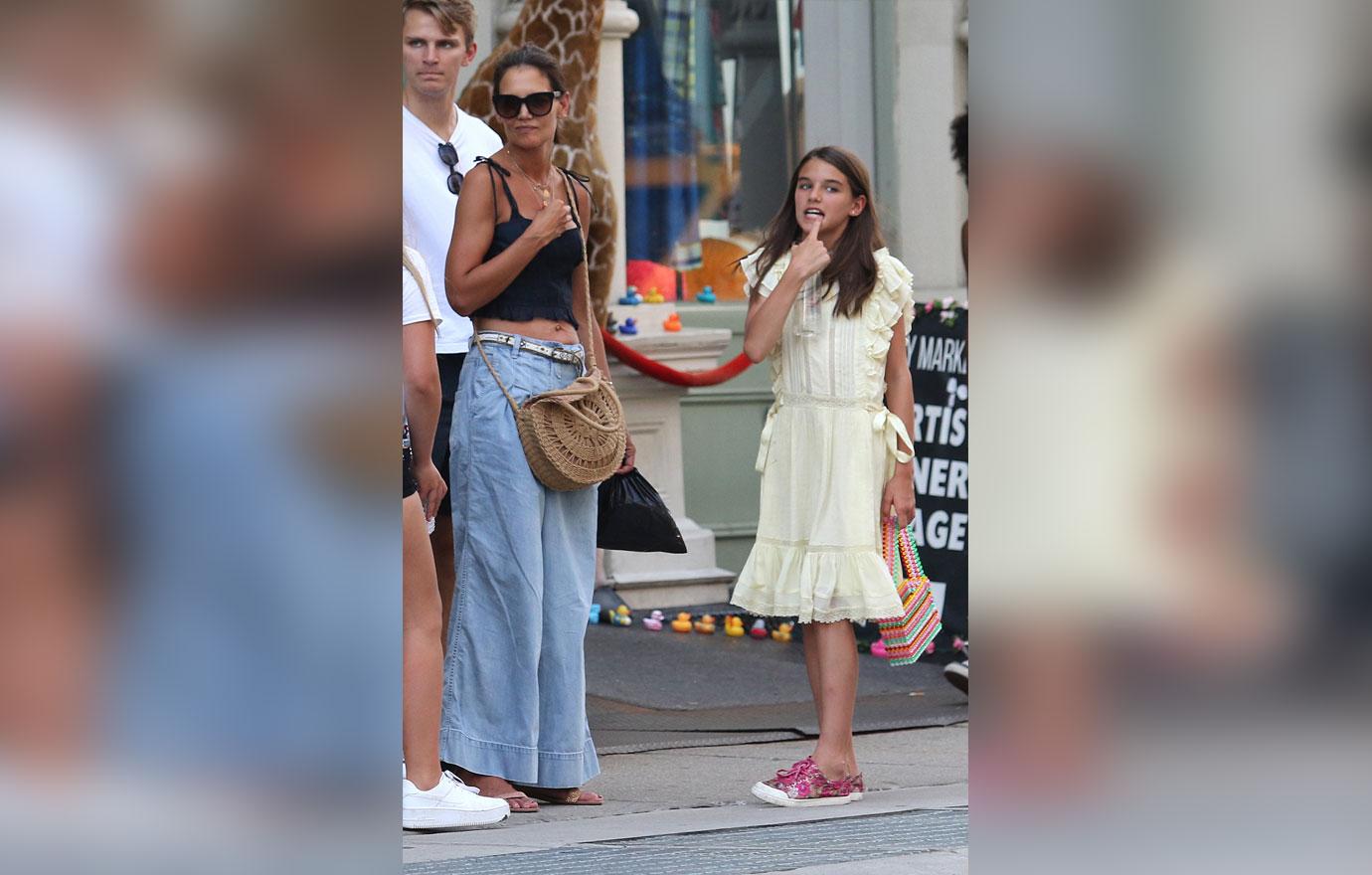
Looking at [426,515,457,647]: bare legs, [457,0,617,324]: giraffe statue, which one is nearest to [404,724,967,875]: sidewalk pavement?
[426,515,457,647]: bare legs

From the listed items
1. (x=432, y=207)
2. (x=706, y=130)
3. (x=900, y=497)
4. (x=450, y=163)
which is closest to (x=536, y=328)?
(x=432, y=207)

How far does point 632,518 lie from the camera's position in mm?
5656

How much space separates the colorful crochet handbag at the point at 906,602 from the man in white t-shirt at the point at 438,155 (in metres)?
1.32

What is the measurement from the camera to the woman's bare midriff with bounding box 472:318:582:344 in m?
5.34

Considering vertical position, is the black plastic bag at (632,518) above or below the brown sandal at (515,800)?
above

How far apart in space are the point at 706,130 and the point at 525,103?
17.0 ft

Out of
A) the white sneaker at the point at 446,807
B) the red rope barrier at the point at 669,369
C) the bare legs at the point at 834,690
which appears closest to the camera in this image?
the white sneaker at the point at 446,807

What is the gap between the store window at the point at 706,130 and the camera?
10195 millimetres

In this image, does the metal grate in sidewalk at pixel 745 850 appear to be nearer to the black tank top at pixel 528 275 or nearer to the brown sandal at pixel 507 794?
the brown sandal at pixel 507 794

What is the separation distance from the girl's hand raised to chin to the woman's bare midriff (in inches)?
27.2
